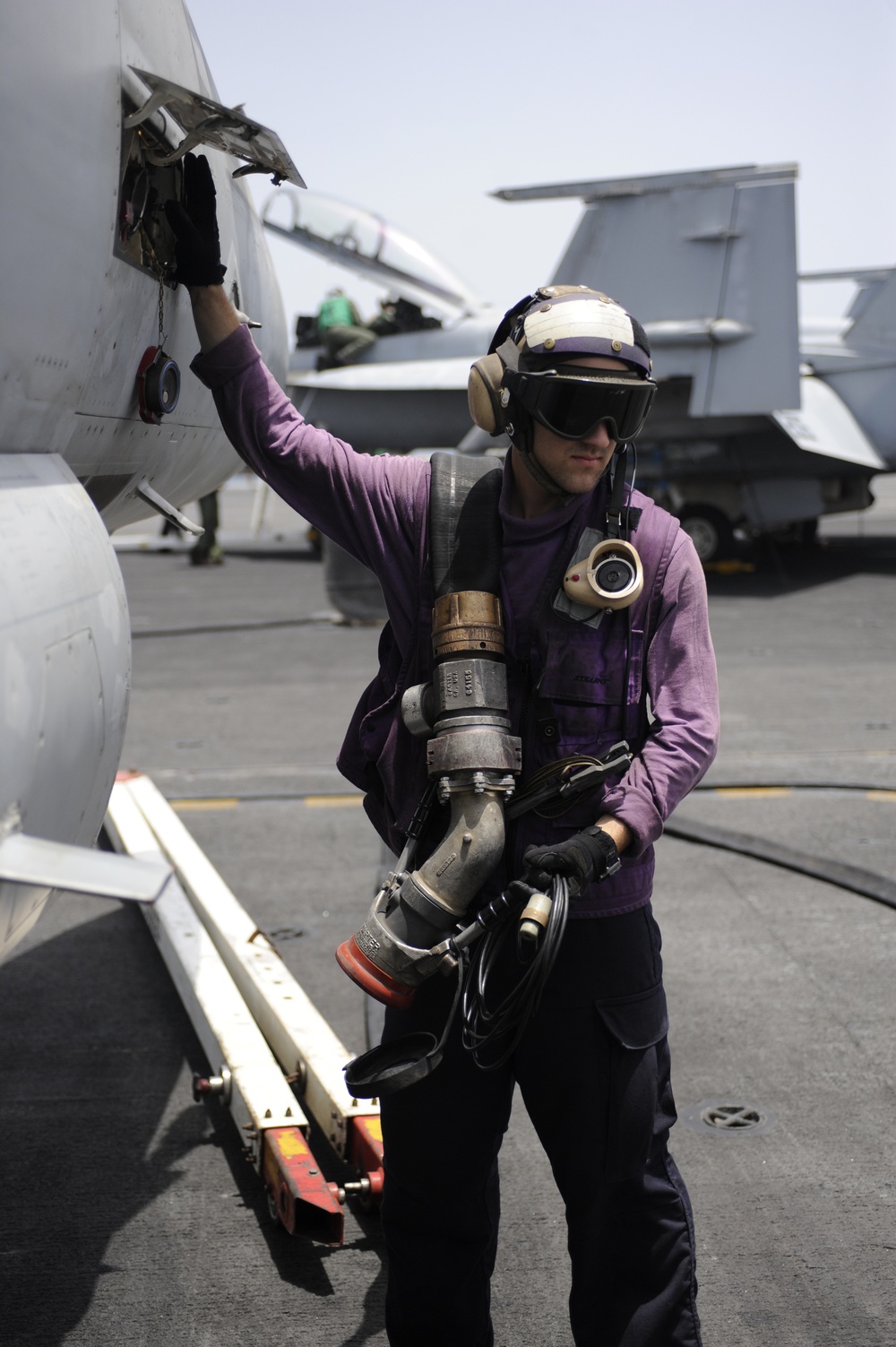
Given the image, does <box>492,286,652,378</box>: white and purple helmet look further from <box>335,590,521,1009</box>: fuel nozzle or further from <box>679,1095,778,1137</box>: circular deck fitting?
<box>679,1095,778,1137</box>: circular deck fitting

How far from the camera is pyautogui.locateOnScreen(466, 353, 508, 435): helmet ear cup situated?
6.57 feet

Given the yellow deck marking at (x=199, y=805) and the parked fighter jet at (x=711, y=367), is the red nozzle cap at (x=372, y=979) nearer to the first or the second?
the yellow deck marking at (x=199, y=805)

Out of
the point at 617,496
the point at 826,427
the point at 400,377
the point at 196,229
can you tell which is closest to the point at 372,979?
the point at 617,496

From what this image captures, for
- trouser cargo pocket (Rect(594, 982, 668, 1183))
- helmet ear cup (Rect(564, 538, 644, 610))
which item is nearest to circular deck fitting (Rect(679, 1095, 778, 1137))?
trouser cargo pocket (Rect(594, 982, 668, 1183))

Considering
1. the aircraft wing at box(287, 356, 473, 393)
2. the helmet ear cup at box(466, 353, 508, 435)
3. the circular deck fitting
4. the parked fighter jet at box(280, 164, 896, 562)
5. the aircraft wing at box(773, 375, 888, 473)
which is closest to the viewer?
the helmet ear cup at box(466, 353, 508, 435)

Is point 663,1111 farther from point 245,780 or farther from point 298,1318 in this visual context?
point 245,780

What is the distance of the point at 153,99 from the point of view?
1918mm

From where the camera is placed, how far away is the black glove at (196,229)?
6.54 feet

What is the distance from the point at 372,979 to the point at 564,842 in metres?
0.36

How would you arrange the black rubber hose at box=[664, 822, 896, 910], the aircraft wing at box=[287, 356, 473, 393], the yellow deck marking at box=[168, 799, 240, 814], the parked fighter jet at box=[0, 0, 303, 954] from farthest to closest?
the aircraft wing at box=[287, 356, 473, 393]
the yellow deck marking at box=[168, 799, 240, 814]
the black rubber hose at box=[664, 822, 896, 910]
the parked fighter jet at box=[0, 0, 303, 954]

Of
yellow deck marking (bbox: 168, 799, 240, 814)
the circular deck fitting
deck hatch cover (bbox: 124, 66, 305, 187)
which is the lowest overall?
yellow deck marking (bbox: 168, 799, 240, 814)

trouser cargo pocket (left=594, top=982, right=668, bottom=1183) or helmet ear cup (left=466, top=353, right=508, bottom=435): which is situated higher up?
helmet ear cup (left=466, top=353, right=508, bottom=435)

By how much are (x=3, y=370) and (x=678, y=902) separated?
11.9 ft

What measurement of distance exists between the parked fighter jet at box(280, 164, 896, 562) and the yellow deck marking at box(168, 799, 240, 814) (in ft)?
28.0
